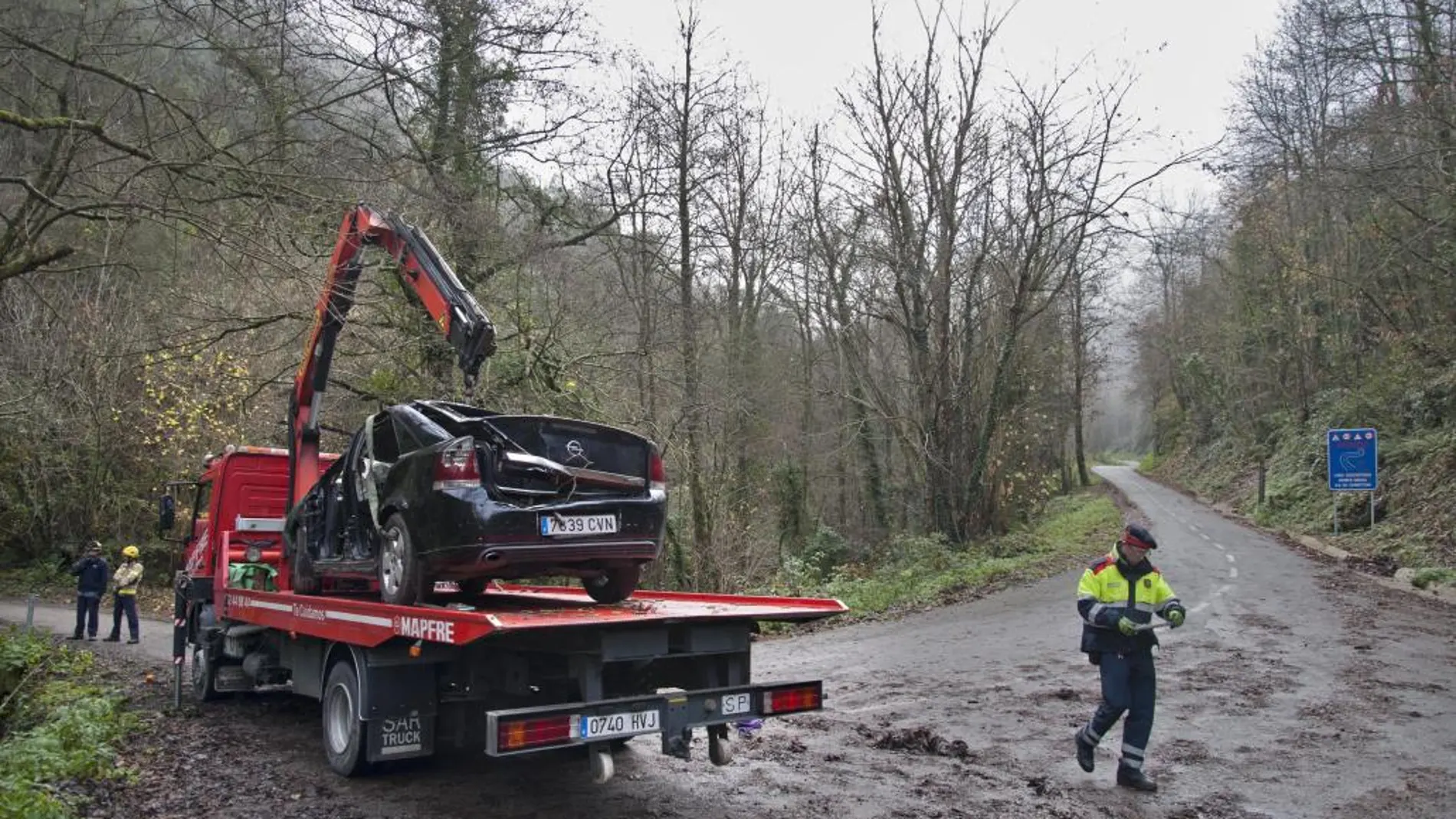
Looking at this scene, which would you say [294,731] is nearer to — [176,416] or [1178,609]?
[1178,609]

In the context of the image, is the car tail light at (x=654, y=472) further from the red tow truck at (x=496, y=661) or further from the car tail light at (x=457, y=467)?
the car tail light at (x=457, y=467)

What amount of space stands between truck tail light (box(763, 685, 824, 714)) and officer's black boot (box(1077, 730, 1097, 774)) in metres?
1.91

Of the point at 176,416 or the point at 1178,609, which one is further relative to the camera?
the point at 176,416

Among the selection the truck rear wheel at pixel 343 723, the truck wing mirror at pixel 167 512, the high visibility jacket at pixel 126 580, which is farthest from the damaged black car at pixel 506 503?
the high visibility jacket at pixel 126 580

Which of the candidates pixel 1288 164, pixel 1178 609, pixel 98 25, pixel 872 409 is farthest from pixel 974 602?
pixel 1288 164

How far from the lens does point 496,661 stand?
20.7 ft

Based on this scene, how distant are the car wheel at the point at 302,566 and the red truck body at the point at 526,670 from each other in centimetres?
21

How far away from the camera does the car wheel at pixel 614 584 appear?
7273 mm

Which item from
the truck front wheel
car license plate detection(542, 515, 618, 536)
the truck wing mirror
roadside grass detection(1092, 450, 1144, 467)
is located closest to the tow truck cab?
the truck wing mirror

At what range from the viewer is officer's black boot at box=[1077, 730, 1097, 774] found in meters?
7.09

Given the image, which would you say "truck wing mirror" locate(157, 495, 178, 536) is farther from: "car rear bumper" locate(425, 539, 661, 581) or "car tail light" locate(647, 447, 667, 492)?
"car tail light" locate(647, 447, 667, 492)

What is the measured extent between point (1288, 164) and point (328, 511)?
26.2m

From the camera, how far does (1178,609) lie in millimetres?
6859

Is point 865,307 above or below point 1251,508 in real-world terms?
above
